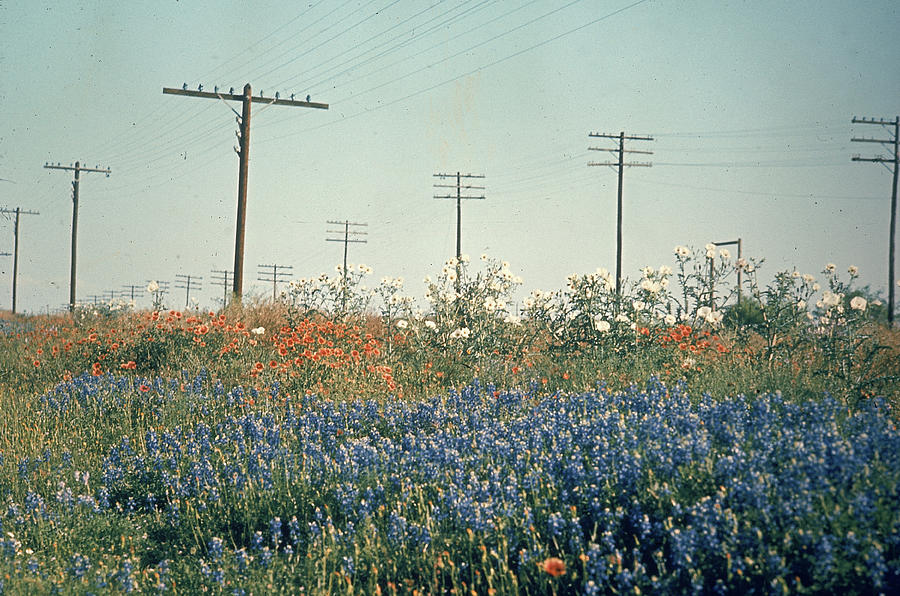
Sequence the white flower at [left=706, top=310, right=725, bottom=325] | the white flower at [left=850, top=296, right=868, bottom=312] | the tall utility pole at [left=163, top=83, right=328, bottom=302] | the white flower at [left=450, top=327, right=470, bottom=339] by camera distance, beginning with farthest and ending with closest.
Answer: the tall utility pole at [left=163, top=83, right=328, bottom=302], the white flower at [left=450, top=327, right=470, bottom=339], the white flower at [left=706, top=310, right=725, bottom=325], the white flower at [left=850, top=296, right=868, bottom=312]

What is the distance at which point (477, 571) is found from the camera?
3314mm

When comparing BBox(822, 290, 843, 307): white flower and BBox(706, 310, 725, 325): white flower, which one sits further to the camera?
BBox(706, 310, 725, 325): white flower

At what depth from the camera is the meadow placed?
2.86 m

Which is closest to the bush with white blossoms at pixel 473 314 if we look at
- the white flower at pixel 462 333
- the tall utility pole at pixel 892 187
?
the white flower at pixel 462 333

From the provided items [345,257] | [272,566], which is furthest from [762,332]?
[345,257]

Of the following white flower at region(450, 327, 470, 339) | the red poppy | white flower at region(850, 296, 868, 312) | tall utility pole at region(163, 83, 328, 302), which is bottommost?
the red poppy

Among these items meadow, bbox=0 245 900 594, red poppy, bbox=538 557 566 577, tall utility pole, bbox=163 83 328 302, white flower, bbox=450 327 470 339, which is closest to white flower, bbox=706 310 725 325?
meadow, bbox=0 245 900 594

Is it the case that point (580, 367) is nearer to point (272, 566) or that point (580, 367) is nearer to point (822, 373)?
point (822, 373)

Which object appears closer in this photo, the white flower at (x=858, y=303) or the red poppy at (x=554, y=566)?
the red poppy at (x=554, y=566)

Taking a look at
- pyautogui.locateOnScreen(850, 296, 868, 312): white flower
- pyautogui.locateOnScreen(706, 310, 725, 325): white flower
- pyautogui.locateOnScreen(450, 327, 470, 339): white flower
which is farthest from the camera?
pyautogui.locateOnScreen(450, 327, 470, 339): white flower

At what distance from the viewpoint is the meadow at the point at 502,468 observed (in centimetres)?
286

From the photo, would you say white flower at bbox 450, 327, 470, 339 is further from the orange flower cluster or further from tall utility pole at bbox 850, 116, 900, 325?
tall utility pole at bbox 850, 116, 900, 325

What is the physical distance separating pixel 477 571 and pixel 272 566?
47.1 inches

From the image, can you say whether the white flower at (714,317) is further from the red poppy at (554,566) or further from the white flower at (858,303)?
the red poppy at (554,566)
